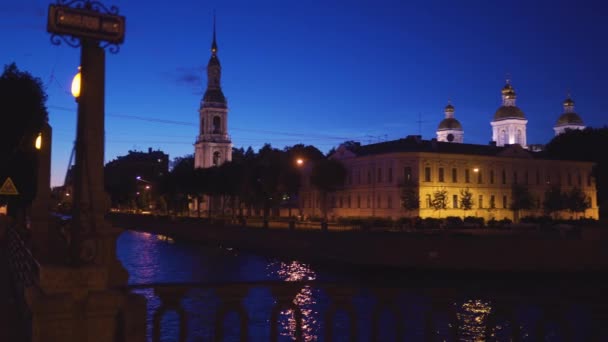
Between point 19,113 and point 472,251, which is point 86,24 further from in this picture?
point 472,251

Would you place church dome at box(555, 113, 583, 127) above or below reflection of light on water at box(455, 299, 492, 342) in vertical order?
above

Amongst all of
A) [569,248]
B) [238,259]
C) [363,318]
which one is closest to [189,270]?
[238,259]

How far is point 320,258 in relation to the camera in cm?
4712

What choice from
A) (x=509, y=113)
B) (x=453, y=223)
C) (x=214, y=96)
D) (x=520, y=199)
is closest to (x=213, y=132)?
(x=214, y=96)

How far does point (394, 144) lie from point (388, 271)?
122 ft

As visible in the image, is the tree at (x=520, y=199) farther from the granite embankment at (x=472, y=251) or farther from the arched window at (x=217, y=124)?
the arched window at (x=217, y=124)

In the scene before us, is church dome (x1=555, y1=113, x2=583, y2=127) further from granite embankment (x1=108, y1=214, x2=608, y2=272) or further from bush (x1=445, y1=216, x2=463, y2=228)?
granite embankment (x1=108, y1=214, x2=608, y2=272)

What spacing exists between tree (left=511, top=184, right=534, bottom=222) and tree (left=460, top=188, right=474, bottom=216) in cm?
621

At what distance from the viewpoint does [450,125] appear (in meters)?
123

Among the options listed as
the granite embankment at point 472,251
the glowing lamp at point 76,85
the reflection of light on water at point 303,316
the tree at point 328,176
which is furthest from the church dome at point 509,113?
the glowing lamp at point 76,85

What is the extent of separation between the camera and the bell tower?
127m

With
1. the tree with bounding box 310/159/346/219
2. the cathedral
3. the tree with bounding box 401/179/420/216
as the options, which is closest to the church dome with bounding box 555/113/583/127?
the cathedral

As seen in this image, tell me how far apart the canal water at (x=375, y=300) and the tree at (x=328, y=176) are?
20.6 meters

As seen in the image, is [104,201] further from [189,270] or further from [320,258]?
[320,258]
